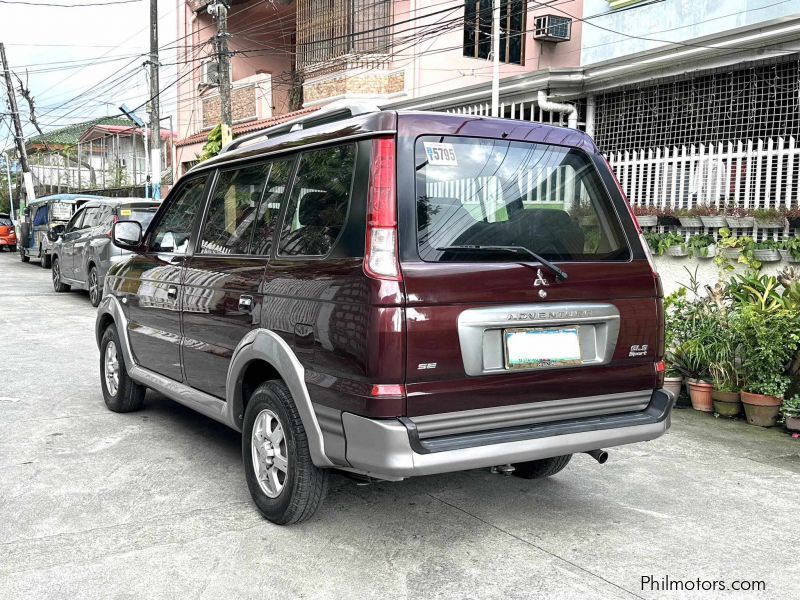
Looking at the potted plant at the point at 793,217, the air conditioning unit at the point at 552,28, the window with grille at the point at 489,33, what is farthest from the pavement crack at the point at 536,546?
the window with grille at the point at 489,33

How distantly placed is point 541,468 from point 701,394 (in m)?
2.58

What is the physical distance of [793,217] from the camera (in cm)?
690

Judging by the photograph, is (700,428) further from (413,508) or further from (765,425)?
(413,508)

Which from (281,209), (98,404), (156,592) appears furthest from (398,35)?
(156,592)

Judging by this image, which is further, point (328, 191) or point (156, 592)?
point (328, 191)

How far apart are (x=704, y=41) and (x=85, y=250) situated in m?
9.98

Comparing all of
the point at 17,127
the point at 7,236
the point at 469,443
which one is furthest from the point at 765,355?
the point at 17,127

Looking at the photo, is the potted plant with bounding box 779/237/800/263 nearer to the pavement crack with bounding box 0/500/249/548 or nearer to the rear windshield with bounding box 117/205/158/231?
the pavement crack with bounding box 0/500/249/548

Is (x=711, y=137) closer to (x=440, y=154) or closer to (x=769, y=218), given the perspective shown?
(x=769, y=218)

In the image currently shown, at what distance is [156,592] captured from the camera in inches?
127

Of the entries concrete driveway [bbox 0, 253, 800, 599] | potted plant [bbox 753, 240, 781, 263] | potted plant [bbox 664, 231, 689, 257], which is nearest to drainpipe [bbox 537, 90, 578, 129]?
potted plant [bbox 664, 231, 689, 257]

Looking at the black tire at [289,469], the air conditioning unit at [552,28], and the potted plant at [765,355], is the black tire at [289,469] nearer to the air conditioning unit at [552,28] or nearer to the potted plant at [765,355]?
the potted plant at [765,355]

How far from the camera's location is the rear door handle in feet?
13.3

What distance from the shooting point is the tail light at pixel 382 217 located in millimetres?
3225
